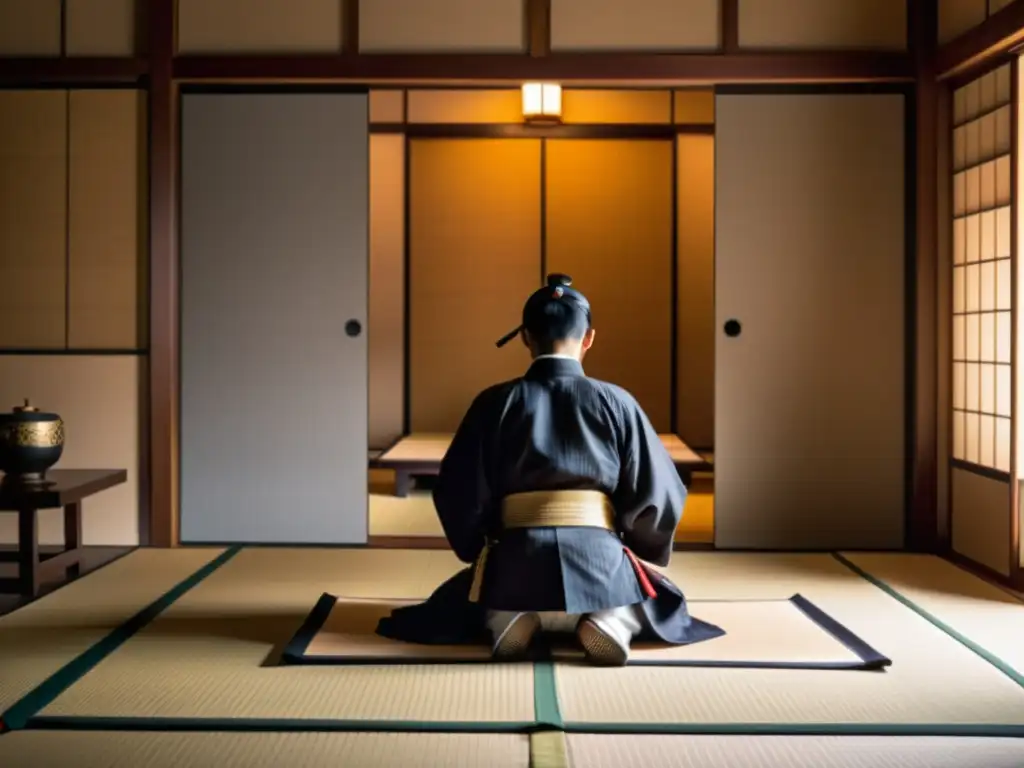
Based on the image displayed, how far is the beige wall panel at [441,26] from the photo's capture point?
4883 mm

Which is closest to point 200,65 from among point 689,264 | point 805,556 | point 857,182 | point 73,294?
point 73,294

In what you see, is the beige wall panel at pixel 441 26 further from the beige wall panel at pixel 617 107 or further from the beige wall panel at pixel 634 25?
the beige wall panel at pixel 617 107

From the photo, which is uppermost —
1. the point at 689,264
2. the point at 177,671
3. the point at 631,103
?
the point at 631,103

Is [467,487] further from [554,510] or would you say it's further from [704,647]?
[704,647]

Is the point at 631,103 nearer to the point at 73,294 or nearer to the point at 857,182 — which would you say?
the point at 857,182

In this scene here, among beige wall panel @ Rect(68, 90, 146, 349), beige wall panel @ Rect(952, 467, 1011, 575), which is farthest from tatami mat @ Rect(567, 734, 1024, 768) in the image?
beige wall panel @ Rect(68, 90, 146, 349)

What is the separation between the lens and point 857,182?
4.94 meters

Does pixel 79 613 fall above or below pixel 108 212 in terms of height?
below

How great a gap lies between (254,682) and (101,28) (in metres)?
3.18

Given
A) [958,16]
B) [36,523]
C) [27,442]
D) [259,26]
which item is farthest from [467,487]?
[958,16]

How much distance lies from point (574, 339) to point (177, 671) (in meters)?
1.37

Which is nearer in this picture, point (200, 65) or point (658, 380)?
point (200, 65)

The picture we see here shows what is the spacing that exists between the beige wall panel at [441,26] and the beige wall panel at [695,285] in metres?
2.92

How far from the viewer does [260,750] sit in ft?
7.96
